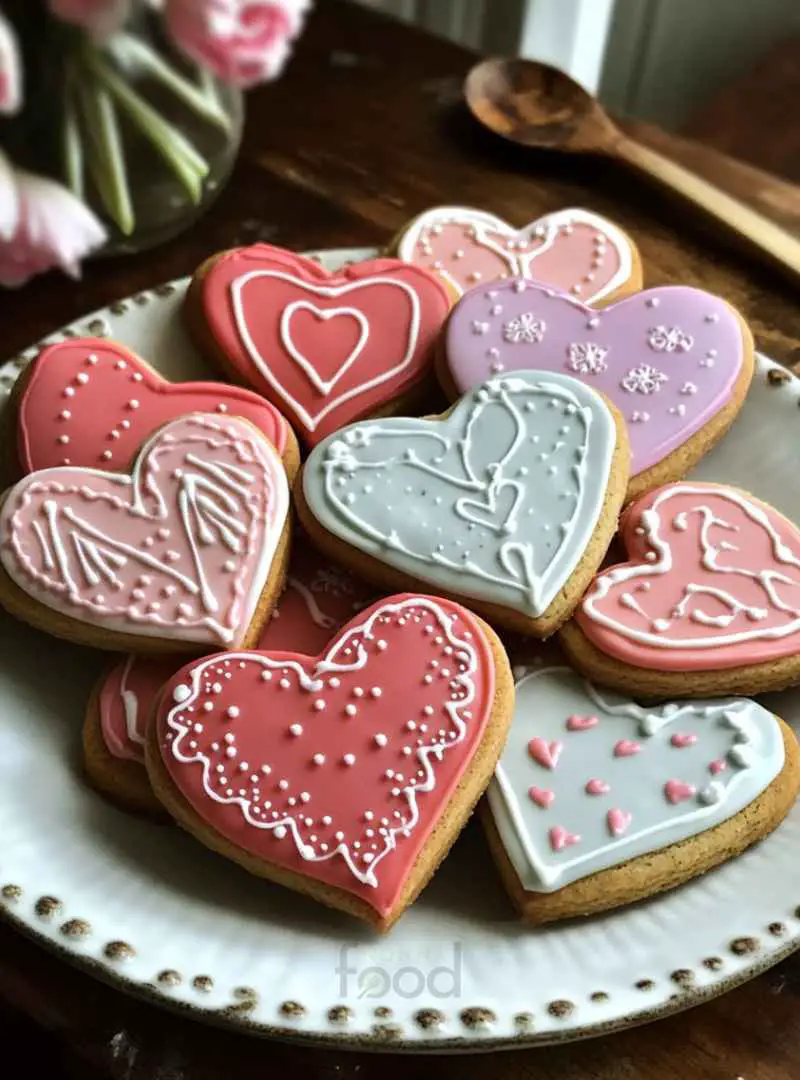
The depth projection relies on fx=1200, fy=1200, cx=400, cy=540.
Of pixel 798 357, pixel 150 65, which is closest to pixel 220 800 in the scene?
pixel 150 65

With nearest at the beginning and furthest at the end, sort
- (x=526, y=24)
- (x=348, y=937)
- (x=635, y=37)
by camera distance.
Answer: (x=348, y=937) < (x=526, y=24) < (x=635, y=37)

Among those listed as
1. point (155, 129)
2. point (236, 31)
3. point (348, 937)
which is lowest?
point (348, 937)

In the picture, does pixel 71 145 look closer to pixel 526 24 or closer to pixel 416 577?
pixel 416 577

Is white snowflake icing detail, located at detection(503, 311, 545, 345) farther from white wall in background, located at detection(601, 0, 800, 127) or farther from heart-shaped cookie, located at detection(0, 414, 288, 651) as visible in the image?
white wall in background, located at detection(601, 0, 800, 127)

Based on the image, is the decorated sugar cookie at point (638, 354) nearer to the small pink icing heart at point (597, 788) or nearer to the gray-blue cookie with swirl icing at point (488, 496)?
the gray-blue cookie with swirl icing at point (488, 496)

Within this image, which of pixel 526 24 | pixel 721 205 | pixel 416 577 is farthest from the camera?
pixel 526 24

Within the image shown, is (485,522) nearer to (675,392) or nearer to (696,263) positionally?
(675,392)

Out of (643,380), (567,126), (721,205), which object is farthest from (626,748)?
(567,126)

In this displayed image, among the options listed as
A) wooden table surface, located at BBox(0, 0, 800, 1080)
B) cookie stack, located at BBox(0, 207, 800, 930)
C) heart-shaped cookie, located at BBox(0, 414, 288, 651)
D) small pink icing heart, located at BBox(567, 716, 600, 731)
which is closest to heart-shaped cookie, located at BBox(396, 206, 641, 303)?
cookie stack, located at BBox(0, 207, 800, 930)
